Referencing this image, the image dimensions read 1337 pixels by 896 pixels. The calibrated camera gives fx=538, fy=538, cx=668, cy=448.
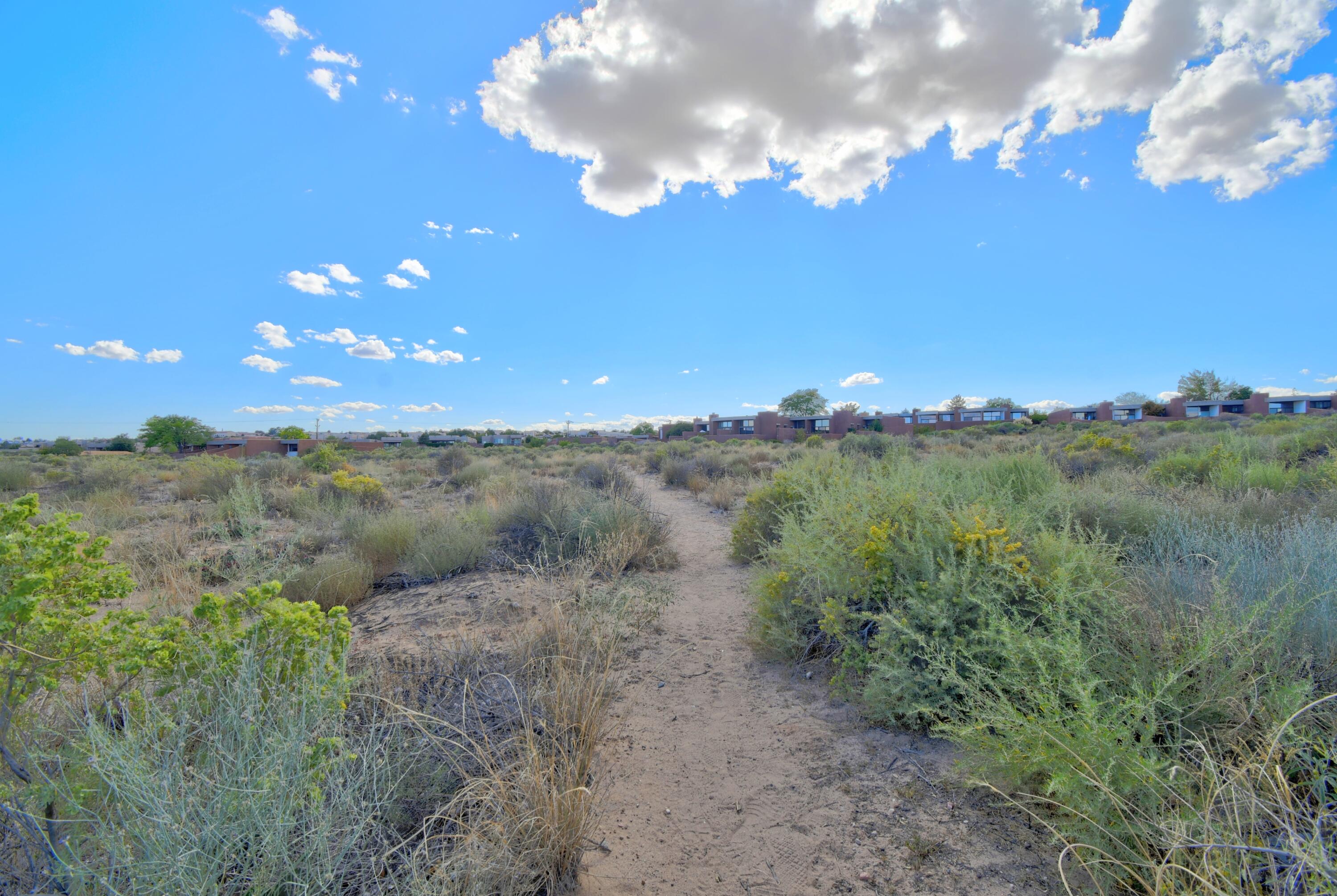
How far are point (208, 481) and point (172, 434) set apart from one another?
3532 centimetres

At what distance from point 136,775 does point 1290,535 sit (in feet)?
20.9

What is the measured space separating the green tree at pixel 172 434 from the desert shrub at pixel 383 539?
39909 mm

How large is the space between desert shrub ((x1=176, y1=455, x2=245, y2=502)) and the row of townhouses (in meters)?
32.6

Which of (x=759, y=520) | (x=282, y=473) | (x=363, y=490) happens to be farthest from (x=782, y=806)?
(x=282, y=473)

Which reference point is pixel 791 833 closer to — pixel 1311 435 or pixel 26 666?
pixel 26 666

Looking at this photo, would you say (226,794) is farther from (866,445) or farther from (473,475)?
(866,445)

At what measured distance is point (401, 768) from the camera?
2.24 meters

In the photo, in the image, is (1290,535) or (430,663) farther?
(1290,535)

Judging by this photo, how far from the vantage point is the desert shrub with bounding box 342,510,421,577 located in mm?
6871

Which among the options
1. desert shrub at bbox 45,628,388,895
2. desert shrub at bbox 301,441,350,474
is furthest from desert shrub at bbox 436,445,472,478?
desert shrub at bbox 45,628,388,895

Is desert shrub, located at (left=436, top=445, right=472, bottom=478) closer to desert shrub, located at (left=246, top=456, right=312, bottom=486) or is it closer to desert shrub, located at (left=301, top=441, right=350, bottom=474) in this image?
desert shrub, located at (left=301, top=441, right=350, bottom=474)

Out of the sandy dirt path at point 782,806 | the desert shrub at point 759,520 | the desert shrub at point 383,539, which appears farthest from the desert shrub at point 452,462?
the sandy dirt path at point 782,806

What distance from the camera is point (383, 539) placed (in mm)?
7078

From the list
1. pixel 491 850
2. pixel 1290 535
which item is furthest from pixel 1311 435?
pixel 491 850
